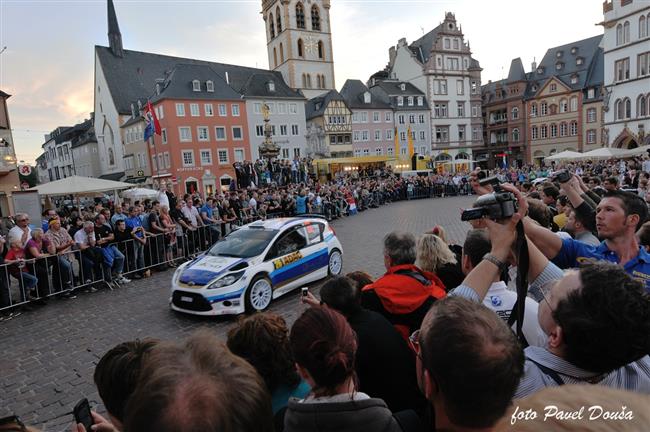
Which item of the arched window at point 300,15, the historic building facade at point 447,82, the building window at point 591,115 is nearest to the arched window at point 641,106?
the building window at point 591,115

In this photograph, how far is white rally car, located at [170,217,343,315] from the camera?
7.42 metres

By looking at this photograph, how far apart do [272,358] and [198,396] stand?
145 centimetres

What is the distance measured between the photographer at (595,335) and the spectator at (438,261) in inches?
88.5

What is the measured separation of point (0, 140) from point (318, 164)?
1171 inches

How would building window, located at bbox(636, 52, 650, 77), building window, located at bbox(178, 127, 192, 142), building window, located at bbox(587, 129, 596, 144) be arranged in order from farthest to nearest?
building window, located at bbox(587, 129, 596, 144), building window, located at bbox(178, 127, 192, 142), building window, located at bbox(636, 52, 650, 77)

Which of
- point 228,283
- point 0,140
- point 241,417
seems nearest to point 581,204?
point 241,417

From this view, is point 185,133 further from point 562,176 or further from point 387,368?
point 387,368

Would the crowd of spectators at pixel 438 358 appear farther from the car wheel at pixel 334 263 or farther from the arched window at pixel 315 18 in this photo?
the arched window at pixel 315 18

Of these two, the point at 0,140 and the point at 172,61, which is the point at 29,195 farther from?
the point at 172,61

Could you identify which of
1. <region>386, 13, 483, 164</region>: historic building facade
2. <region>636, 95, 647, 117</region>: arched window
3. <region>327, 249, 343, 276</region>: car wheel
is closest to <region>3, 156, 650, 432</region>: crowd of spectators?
<region>327, 249, 343, 276</region>: car wheel

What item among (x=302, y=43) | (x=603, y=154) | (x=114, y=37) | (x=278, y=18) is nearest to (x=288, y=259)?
(x=603, y=154)

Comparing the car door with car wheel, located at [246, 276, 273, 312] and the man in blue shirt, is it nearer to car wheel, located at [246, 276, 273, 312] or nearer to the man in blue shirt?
car wheel, located at [246, 276, 273, 312]

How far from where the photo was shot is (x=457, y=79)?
64.6 metres

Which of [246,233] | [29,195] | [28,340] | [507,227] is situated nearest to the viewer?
[507,227]
